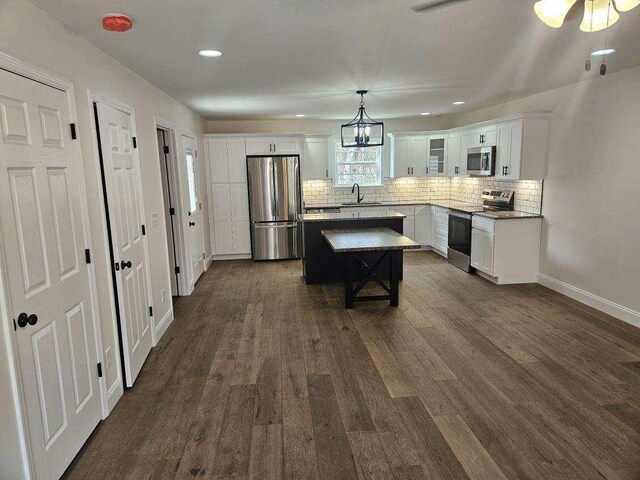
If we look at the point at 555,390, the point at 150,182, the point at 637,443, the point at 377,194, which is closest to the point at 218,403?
the point at 150,182

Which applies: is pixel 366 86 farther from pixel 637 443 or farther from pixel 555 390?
pixel 637 443

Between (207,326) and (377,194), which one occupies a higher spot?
(377,194)

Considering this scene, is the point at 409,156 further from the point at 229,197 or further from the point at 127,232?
the point at 127,232

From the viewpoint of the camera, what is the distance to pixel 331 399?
2930mm

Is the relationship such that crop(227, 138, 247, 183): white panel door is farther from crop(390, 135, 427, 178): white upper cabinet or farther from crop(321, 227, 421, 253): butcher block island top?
crop(390, 135, 427, 178): white upper cabinet

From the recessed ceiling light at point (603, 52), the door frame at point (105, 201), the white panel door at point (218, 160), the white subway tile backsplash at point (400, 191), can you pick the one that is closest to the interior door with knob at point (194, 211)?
the white panel door at point (218, 160)

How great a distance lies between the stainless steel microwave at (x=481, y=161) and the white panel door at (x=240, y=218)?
3846 millimetres

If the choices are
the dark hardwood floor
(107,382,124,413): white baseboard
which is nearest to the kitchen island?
the dark hardwood floor

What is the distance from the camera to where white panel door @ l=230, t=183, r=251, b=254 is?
7.30 metres

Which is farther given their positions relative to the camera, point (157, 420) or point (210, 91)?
point (210, 91)

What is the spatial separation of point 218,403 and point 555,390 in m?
2.43

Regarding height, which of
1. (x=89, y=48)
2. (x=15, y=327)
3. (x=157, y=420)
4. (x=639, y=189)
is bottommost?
(x=157, y=420)

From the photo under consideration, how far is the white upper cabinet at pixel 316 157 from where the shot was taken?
302 inches

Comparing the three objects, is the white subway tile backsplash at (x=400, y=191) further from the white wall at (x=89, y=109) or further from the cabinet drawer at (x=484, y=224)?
the white wall at (x=89, y=109)
